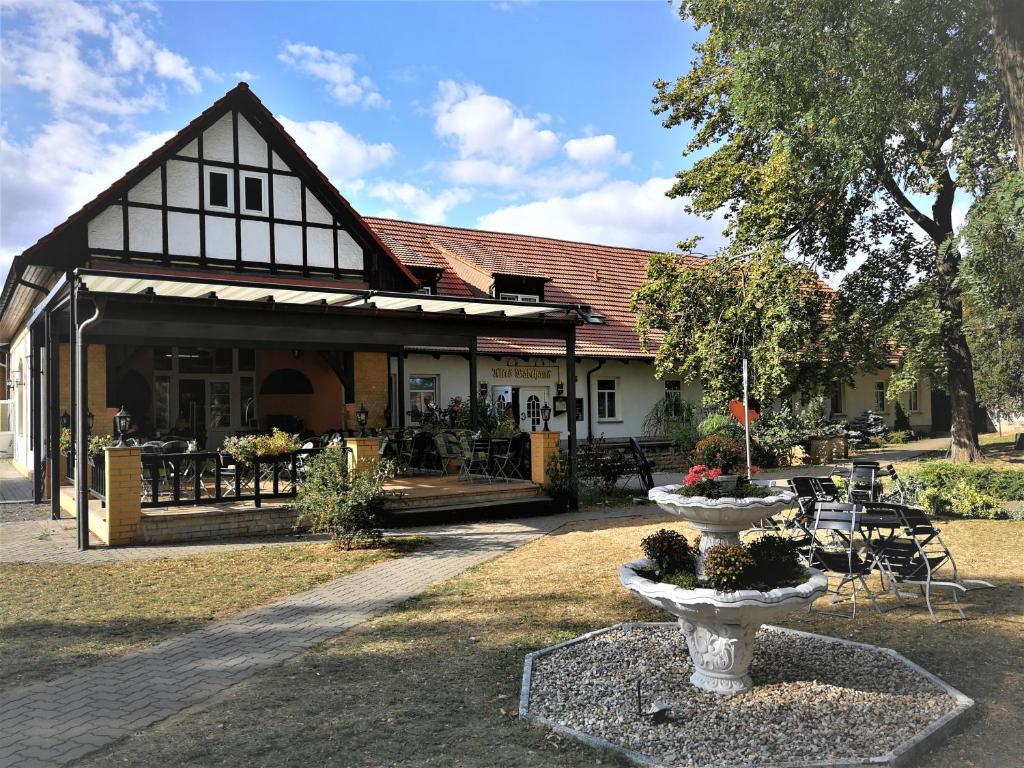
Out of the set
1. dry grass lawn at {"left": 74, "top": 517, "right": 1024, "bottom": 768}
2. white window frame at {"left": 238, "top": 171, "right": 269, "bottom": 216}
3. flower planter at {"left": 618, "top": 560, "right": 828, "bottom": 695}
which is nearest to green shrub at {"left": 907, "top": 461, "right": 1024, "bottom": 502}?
dry grass lawn at {"left": 74, "top": 517, "right": 1024, "bottom": 768}

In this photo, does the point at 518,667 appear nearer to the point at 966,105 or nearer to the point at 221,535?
the point at 221,535

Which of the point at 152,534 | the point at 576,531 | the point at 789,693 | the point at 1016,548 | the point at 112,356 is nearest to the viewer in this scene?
the point at 789,693

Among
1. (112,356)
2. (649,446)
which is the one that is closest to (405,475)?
(112,356)

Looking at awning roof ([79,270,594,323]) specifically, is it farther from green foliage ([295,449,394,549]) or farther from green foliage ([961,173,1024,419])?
green foliage ([961,173,1024,419])

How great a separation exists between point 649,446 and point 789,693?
53.4 feet

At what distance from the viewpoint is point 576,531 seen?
10.9 metres

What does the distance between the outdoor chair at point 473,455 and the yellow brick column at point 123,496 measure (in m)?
5.52

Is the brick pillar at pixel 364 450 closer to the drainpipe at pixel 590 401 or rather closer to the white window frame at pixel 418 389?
the white window frame at pixel 418 389

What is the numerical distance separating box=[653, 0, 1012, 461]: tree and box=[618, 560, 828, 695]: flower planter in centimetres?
1148

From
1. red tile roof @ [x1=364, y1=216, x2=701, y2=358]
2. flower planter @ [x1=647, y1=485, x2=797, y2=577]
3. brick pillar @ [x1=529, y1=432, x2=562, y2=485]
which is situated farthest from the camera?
red tile roof @ [x1=364, y1=216, x2=701, y2=358]

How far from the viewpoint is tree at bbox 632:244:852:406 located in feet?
52.7

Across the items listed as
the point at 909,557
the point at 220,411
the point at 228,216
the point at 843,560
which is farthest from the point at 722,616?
the point at 220,411

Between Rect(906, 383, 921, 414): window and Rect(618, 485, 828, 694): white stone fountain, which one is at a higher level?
Rect(906, 383, 921, 414): window

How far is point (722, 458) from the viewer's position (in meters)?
5.00
